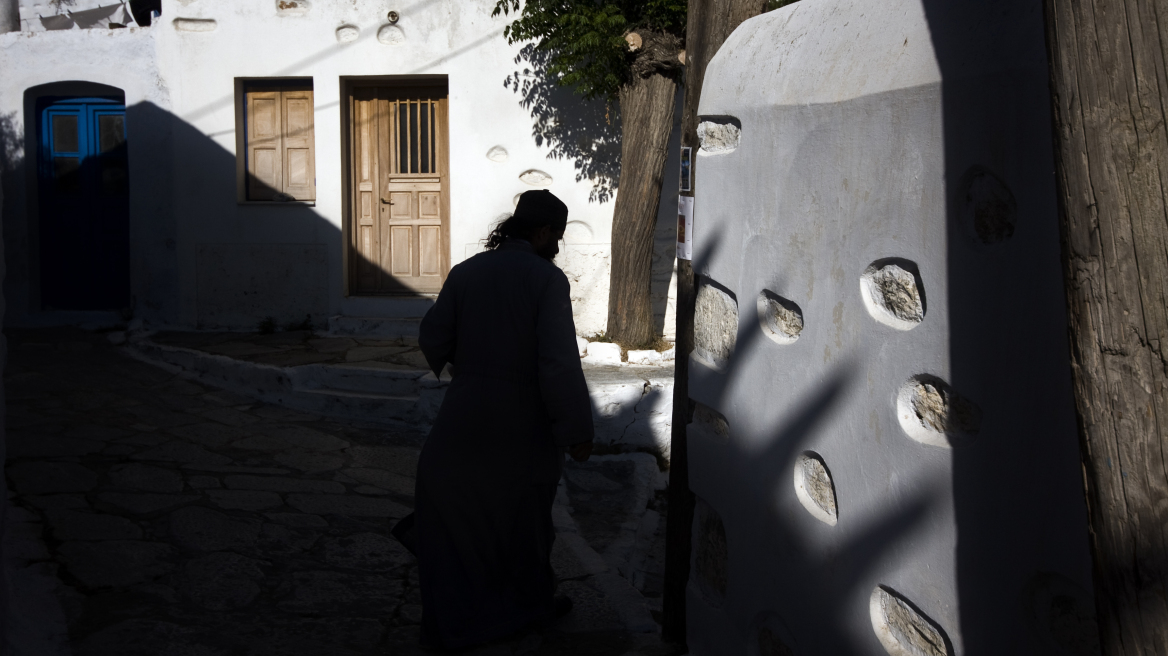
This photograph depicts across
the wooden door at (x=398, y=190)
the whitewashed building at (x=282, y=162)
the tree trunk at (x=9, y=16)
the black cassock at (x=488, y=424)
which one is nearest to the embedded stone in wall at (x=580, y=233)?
the whitewashed building at (x=282, y=162)

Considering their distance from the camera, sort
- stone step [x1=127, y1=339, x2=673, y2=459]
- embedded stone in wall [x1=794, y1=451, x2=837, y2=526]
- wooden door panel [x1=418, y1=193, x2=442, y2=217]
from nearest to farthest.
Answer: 1. embedded stone in wall [x1=794, y1=451, x2=837, y2=526]
2. stone step [x1=127, y1=339, x2=673, y2=459]
3. wooden door panel [x1=418, y1=193, x2=442, y2=217]

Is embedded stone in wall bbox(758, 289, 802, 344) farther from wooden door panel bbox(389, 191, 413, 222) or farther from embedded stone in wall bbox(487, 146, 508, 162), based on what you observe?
wooden door panel bbox(389, 191, 413, 222)

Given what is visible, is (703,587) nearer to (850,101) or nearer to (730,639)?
(730,639)

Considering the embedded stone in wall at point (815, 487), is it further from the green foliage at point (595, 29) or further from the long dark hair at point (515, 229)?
the green foliage at point (595, 29)

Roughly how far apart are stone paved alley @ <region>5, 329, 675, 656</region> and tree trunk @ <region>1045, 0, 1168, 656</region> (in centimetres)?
214

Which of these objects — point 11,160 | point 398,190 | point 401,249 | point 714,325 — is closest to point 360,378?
point 401,249

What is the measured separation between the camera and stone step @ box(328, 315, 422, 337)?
8.57 meters

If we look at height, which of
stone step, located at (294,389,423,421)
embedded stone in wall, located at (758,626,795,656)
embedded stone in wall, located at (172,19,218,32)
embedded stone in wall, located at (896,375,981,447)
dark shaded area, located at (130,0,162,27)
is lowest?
stone step, located at (294,389,423,421)

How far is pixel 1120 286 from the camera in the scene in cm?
122

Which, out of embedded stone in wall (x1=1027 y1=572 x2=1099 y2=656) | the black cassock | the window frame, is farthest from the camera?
the window frame

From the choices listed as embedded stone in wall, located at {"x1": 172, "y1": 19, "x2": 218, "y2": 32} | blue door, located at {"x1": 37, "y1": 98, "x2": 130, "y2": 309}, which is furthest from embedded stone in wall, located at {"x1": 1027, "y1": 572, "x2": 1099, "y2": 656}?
blue door, located at {"x1": 37, "y1": 98, "x2": 130, "y2": 309}

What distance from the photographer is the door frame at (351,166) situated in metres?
8.68

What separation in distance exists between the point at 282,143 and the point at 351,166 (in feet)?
2.31

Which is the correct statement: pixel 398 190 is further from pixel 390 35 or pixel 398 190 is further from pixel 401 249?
pixel 390 35
